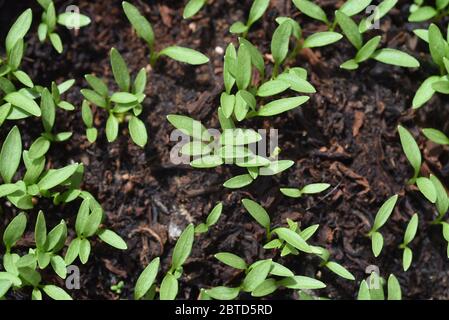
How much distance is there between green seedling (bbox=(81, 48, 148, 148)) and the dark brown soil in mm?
89

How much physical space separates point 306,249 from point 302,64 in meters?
0.80

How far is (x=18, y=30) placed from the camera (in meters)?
2.42

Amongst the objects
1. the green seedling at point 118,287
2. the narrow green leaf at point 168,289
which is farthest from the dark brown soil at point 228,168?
the narrow green leaf at point 168,289

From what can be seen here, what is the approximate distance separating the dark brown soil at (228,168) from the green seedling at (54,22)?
71 millimetres

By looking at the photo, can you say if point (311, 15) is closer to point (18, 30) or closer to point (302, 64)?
point (302, 64)

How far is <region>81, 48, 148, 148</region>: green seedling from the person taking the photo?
2.40 metres

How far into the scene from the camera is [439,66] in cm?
253

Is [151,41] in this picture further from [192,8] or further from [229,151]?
[229,151]

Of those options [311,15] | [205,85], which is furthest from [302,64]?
[205,85]

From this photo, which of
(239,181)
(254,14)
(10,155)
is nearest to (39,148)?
(10,155)

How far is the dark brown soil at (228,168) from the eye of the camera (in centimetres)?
242

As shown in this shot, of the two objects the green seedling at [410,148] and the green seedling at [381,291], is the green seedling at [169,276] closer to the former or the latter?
the green seedling at [381,291]

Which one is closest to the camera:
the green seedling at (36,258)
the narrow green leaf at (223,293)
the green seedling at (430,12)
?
the green seedling at (36,258)

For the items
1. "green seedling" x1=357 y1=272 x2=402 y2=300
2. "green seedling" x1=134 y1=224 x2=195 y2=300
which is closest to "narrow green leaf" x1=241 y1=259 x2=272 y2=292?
"green seedling" x1=134 y1=224 x2=195 y2=300
